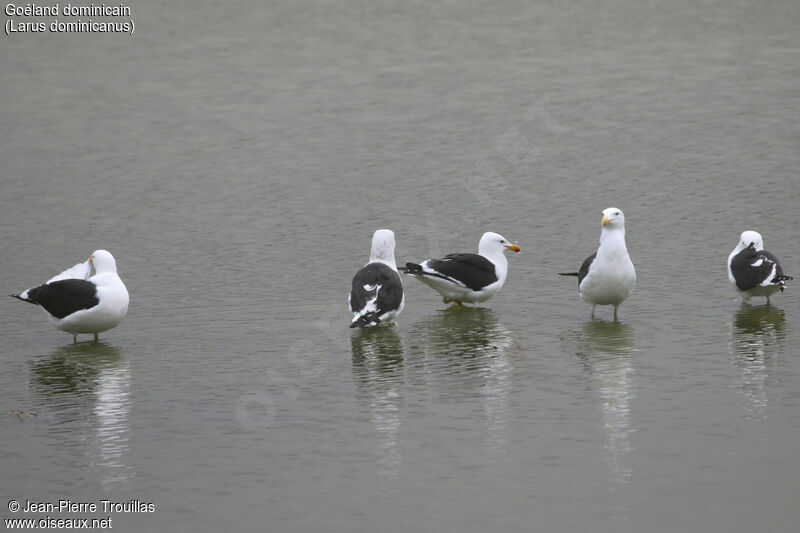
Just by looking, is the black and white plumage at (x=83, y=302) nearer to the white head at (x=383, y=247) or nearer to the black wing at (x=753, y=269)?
the white head at (x=383, y=247)

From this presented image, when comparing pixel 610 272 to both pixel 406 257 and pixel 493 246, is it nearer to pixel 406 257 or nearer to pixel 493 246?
pixel 493 246

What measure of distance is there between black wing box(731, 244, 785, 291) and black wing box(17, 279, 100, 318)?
645cm

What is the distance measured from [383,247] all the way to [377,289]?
3.34 ft

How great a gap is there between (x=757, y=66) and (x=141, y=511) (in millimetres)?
21694

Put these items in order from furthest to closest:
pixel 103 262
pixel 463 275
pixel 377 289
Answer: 1. pixel 463 275
2. pixel 103 262
3. pixel 377 289

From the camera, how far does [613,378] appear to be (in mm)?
10406

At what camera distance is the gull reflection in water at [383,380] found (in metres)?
8.73

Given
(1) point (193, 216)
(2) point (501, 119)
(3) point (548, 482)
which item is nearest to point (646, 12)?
(2) point (501, 119)

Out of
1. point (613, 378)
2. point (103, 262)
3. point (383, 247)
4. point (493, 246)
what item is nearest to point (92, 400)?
point (103, 262)

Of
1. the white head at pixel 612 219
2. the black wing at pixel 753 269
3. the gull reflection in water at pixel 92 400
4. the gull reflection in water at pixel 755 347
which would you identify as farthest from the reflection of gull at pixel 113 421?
the black wing at pixel 753 269

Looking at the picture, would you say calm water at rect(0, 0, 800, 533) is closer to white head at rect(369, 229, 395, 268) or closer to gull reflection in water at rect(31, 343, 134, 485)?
gull reflection in water at rect(31, 343, 134, 485)

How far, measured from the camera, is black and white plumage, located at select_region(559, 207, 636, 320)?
1275 cm

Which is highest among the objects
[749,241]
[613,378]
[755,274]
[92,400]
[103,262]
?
[103,262]

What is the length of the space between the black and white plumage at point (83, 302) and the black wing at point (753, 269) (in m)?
6.20
